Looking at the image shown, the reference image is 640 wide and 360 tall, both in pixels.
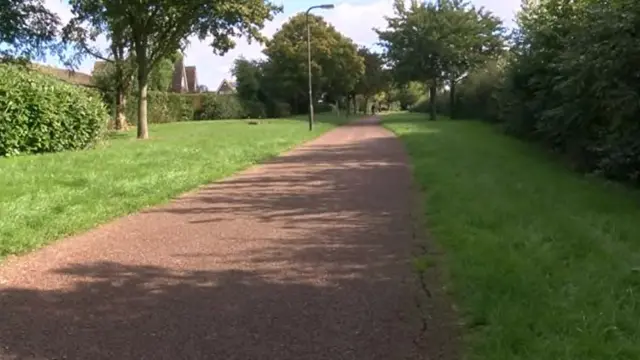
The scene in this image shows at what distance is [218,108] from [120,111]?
19.5 metres

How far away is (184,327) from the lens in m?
4.66

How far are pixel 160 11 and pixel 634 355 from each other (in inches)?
1113

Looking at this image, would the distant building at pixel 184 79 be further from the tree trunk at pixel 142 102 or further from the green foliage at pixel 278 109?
the tree trunk at pixel 142 102

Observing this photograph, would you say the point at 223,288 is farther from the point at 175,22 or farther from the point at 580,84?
the point at 175,22

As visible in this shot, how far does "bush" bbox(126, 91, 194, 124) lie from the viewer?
48.3 m

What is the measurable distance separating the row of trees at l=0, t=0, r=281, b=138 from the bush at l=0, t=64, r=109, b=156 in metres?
→ 6.46

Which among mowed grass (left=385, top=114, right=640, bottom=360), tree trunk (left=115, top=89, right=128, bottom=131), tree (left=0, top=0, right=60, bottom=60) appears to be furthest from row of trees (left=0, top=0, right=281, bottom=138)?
mowed grass (left=385, top=114, right=640, bottom=360)

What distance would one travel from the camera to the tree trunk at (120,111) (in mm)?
42487

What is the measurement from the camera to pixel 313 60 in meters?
67.8

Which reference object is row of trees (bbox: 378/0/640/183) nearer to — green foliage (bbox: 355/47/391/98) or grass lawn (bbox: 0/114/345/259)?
grass lawn (bbox: 0/114/345/259)

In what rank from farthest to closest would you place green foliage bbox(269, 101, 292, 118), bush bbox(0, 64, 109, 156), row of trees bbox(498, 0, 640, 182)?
green foliage bbox(269, 101, 292, 118) → bush bbox(0, 64, 109, 156) → row of trees bbox(498, 0, 640, 182)

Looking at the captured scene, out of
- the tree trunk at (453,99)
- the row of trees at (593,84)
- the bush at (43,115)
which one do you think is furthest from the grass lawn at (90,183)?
the tree trunk at (453,99)

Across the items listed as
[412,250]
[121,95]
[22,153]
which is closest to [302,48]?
[121,95]

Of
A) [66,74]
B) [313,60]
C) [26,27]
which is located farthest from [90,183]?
[313,60]
